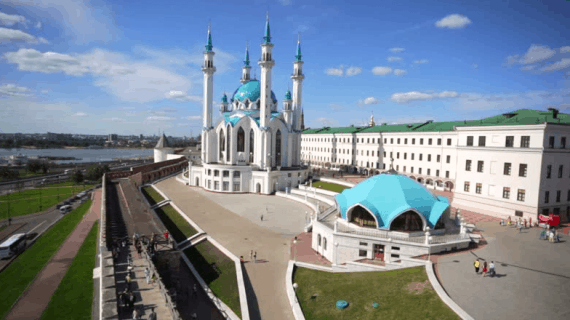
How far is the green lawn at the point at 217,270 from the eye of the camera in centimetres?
1792

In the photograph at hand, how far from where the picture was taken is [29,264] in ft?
83.5

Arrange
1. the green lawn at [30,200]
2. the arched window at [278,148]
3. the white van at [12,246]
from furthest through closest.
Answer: the arched window at [278,148]
the green lawn at [30,200]
the white van at [12,246]

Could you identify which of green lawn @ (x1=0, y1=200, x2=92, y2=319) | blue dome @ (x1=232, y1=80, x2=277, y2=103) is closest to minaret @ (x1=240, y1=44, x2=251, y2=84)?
blue dome @ (x1=232, y1=80, x2=277, y2=103)

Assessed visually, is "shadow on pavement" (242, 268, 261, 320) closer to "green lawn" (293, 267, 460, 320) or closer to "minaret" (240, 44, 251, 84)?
"green lawn" (293, 267, 460, 320)

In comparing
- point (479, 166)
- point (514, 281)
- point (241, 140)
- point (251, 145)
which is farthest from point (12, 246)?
point (479, 166)

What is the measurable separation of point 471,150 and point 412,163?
66.4 ft

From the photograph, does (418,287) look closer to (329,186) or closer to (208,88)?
(329,186)

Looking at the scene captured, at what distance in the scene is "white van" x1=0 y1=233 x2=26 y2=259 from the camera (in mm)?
27219

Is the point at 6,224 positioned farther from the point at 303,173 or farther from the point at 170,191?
the point at 303,173

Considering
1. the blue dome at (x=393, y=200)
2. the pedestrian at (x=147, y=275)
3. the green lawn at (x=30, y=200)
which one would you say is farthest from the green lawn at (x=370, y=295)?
the green lawn at (x=30, y=200)

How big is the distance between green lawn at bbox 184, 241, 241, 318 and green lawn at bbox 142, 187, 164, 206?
19412mm

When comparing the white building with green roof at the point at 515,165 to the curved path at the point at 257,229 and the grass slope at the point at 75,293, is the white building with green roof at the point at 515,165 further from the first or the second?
the grass slope at the point at 75,293

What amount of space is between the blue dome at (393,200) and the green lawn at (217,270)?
937 centimetres

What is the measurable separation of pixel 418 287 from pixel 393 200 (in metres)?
7.15
